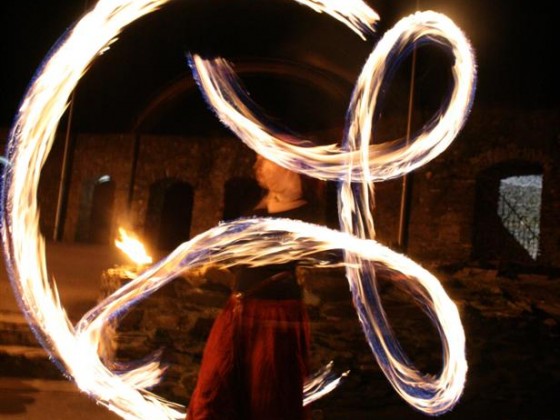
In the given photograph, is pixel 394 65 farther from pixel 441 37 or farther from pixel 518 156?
pixel 518 156

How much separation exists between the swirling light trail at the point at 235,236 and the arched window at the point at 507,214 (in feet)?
23.4

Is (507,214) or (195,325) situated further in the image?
(507,214)

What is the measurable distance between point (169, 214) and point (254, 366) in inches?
557

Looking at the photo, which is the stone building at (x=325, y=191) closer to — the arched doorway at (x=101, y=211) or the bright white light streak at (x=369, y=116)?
the arched doorway at (x=101, y=211)

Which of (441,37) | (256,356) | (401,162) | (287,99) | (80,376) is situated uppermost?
(287,99)

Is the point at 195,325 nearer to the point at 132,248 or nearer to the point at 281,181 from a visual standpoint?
the point at 132,248

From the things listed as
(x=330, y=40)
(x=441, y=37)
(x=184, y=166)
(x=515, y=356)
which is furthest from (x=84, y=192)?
(x=515, y=356)

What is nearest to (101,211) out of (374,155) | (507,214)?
(507,214)

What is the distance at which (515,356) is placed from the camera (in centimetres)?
480

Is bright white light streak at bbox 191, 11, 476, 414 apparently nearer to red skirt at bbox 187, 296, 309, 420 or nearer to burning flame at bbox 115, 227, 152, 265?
red skirt at bbox 187, 296, 309, 420

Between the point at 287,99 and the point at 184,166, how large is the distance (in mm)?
4120

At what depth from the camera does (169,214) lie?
16641 mm

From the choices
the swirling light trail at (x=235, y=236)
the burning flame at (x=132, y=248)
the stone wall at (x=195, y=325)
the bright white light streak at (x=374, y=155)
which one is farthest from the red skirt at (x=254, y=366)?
the stone wall at (x=195, y=325)

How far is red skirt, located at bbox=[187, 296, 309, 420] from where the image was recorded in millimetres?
2826
